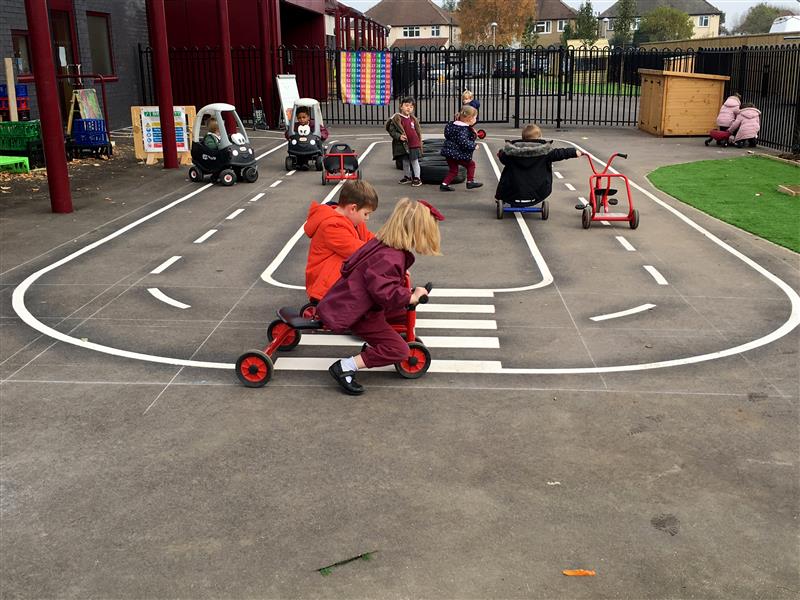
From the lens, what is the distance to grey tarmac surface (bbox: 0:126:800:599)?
187 inches

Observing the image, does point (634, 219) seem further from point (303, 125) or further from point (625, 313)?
point (303, 125)

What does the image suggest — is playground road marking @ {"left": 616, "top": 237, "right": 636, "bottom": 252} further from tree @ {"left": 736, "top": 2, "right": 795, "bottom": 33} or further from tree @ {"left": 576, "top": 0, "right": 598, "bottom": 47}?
tree @ {"left": 736, "top": 2, "right": 795, "bottom": 33}

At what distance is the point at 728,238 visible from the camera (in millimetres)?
13023

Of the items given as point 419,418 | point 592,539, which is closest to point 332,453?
point 419,418

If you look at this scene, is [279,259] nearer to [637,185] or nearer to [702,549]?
[702,549]

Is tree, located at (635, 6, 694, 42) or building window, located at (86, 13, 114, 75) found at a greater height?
tree, located at (635, 6, 694, 42)

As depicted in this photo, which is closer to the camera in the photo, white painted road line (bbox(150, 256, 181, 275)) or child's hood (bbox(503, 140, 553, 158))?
white painted road line (bbox(150, 256, 181, 275))

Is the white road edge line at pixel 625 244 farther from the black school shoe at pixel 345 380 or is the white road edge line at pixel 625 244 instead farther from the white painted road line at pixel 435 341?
the black school shoe at pixel 345 380

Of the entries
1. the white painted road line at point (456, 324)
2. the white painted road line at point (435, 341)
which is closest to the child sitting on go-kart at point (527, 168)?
the white painted road line at point (456, 324)

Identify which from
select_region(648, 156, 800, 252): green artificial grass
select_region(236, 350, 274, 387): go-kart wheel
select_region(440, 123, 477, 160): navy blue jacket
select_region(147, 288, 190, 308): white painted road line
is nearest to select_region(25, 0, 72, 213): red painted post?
select_region(147, 288, 190, 308): white painted road line

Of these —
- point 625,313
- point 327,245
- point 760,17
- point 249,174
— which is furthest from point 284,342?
point 760,17

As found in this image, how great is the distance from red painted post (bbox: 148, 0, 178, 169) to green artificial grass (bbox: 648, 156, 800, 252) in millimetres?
11325

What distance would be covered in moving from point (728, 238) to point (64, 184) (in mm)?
11328

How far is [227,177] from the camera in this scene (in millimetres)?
18188
